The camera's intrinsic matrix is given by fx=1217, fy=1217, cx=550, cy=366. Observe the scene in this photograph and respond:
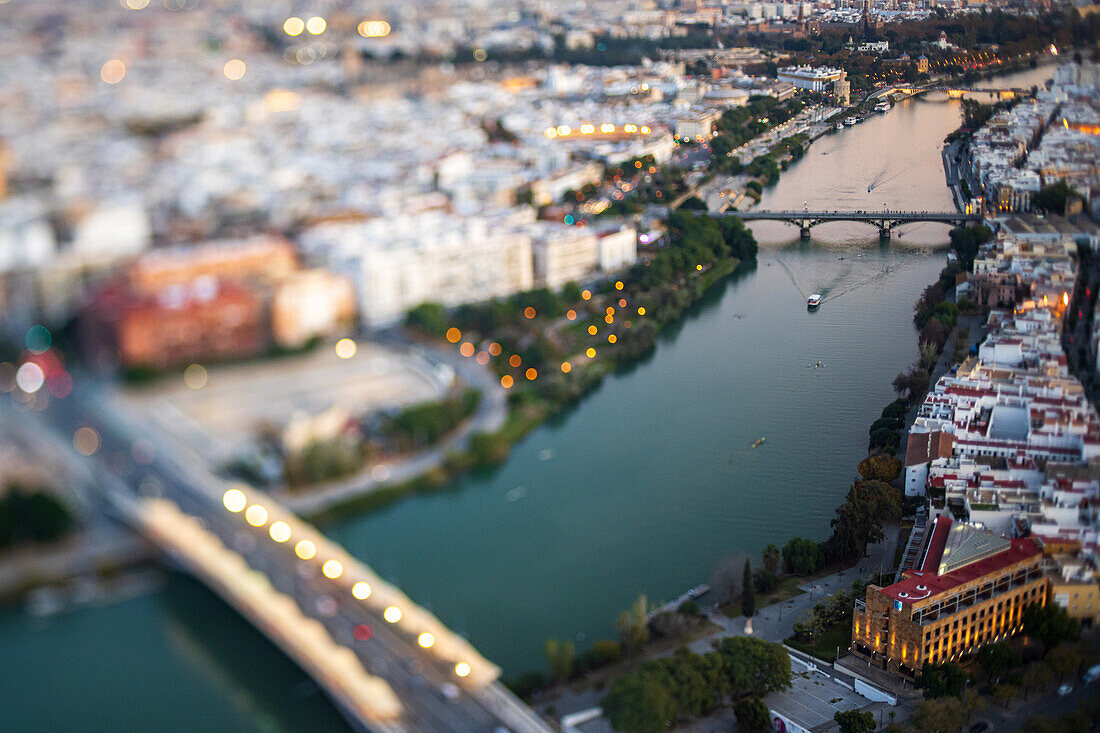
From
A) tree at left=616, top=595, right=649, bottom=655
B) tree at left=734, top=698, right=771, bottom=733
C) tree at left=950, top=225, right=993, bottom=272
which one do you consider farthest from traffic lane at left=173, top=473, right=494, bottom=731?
tree at left=950, top=225, right=993, bottom=272

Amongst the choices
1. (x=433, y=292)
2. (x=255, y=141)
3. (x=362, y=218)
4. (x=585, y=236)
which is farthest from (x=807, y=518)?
(x=255, y=141)

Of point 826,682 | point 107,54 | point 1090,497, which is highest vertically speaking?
point 107,54

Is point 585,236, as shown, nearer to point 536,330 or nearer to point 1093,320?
point 536,330

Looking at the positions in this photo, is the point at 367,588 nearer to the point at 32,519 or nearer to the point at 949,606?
the point at 32,519

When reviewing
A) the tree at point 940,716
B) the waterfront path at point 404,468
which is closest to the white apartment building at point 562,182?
the waterfront path at point 404,468

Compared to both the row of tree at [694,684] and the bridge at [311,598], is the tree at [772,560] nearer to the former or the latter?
the row of tree at [694,684]

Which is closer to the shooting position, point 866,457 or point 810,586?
point 810,586

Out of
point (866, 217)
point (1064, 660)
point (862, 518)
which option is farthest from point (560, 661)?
point (866, 217)
